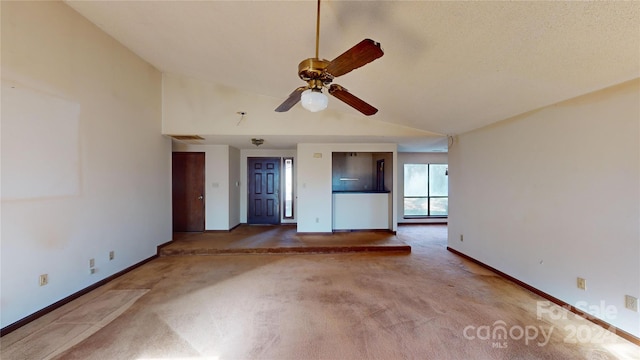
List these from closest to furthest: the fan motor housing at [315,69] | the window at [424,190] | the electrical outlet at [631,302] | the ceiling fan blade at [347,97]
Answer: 1. the fan motor housing at [315,69]
2. the ceiling fan blade at [347,97]
3. the electrical outlet at [631,302]
4. the window at [424,190]

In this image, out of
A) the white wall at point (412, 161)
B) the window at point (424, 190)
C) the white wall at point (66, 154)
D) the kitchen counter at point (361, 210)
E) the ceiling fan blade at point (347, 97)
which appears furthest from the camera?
the window at point (424, 190)

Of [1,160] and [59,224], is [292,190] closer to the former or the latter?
[59,224]

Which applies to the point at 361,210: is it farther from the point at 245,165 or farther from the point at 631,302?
the point at 631,302

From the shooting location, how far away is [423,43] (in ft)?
7.43

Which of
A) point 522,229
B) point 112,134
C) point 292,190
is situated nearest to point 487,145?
point 522,229

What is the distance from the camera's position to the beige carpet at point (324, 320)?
2143 mm

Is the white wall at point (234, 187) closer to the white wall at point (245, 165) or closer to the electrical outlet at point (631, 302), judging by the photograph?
the white wall at point (245, 165)

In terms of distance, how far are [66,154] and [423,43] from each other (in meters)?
3.79

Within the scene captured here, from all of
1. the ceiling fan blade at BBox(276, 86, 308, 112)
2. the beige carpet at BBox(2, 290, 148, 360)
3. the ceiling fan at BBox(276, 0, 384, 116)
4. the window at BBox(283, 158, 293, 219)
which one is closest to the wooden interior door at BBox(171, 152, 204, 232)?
the window at BBox(283, 158, 293, 219)

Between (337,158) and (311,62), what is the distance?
17.8 feet

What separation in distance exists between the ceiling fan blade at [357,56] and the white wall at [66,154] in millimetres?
2907

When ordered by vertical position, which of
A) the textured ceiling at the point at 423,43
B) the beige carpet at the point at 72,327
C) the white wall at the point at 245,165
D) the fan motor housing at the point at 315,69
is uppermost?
the textured ceiling at the point at 423,43

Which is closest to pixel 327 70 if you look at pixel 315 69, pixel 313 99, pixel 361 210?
pixel 315 69

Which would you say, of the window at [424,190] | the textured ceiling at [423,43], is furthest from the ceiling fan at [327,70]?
the window at [424,190]
